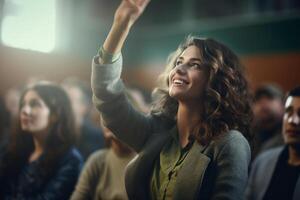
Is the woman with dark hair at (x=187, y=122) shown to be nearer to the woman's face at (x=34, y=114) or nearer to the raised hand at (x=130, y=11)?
the raised hand at (x=130, y=11)

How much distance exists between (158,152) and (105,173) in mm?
777

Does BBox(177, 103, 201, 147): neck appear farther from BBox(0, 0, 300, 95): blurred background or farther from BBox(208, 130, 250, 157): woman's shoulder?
BBox(0, 0, 300, 95): blurred background

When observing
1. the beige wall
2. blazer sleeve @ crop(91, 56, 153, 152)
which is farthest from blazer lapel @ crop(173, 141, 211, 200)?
the beige wall

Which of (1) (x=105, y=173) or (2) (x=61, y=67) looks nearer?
(1) (x=105, y=173)

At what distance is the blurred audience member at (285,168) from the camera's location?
6.72ft

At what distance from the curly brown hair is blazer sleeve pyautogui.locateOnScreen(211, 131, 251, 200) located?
0.07 m

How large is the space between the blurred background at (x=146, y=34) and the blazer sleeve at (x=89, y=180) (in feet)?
10.8

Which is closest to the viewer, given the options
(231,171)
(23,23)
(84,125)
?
(231,171)

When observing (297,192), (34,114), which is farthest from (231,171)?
(34,114)

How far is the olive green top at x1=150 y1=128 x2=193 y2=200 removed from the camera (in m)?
1.43

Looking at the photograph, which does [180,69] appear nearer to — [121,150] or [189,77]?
[189,77]

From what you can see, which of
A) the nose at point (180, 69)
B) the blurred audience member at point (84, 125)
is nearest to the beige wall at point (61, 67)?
the blurred audience member at point (84, 125)

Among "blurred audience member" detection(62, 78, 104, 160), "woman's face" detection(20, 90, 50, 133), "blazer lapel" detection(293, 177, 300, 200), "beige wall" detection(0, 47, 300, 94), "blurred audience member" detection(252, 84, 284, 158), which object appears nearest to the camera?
"blazer lapel" detection(293, 177, 300, 200)

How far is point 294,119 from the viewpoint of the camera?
213 centimetres
